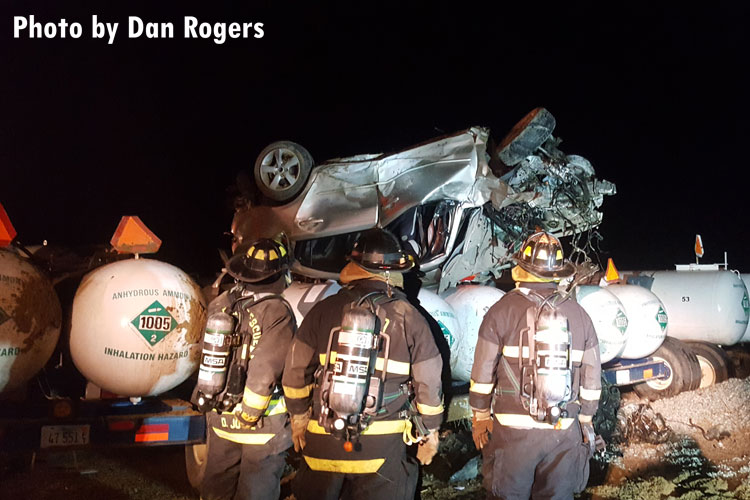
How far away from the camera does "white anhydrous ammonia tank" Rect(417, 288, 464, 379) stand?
19.5 ft

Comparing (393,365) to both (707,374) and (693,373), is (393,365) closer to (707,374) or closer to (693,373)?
(693,373)

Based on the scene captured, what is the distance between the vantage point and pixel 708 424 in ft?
26.8

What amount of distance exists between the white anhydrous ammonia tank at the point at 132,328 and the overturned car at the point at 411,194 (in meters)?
1.93

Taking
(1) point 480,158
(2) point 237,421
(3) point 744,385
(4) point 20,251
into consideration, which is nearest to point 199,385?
(2) point 237,421

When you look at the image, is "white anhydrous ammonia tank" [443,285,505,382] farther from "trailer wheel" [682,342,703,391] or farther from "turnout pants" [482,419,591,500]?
"trailer wheel" [682,342,703,391]

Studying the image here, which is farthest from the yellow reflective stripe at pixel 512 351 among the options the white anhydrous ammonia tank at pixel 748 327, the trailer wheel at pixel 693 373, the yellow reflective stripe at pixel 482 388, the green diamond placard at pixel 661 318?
the white anhydrous ammonia tank at pixel 748 327

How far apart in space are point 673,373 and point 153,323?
8.32 metres

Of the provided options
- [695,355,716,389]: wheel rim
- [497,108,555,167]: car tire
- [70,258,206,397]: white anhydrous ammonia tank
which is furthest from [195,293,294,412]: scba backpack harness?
[695,355,716,389]: wheel rim

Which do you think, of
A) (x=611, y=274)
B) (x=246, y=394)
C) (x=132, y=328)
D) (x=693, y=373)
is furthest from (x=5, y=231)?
(x=693, y=373)

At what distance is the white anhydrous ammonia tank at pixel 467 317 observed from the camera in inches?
246

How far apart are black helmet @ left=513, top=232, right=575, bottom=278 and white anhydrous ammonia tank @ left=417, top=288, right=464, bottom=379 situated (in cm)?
152

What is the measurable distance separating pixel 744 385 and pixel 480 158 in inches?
285

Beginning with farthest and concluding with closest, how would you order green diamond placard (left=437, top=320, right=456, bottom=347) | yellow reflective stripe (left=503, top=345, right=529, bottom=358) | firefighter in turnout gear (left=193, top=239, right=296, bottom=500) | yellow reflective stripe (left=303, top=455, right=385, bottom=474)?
green diamond placard (left=437, top=320, right=456, bottom=347)
yellow reflective stripe (left=503, top=345, right=529, bottom=358)
firefighter in turnout gear (left=193, top=239, right=296, bottom=500)
yellow reflective stripe (left=303, top=455, right=385, bottom=474)

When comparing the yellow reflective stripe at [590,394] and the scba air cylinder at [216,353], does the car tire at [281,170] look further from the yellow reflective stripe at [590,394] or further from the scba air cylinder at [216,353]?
the yellow reflective stripe at [590,394]
